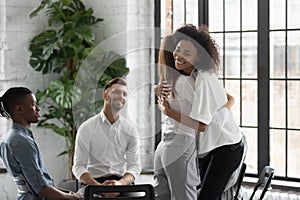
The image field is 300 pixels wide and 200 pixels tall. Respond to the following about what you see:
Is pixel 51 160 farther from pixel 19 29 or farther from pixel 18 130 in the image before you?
pixel 18 130

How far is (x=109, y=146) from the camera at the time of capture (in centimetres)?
383

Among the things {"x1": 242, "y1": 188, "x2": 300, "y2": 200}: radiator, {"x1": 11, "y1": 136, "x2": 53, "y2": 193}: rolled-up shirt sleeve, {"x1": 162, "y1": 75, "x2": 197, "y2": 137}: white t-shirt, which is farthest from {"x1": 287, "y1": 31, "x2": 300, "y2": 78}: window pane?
{"x1": 11, "y1": 136, "x2": 53, "y2": 193}: rolled-up shirt sleeve

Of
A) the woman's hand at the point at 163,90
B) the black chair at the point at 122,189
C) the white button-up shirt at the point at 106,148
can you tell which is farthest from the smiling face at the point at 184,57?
the black chair at the point at 122,189

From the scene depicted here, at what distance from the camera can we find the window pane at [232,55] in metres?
5.18

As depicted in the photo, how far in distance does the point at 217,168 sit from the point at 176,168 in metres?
0.28

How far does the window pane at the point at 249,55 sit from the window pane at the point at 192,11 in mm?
498

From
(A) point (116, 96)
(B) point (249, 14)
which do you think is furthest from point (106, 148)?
(B) point (249, 14)

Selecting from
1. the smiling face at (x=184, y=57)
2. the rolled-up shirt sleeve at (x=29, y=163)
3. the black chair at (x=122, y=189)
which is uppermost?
the smiling face at (x=184, y=57)

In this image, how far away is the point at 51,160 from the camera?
224 inches

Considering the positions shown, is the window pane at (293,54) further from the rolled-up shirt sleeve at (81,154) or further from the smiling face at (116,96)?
the rolled-up shirt sleeve at (81,154)

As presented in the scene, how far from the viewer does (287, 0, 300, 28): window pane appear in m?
4.84

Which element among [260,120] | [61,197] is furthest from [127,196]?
[260,120]

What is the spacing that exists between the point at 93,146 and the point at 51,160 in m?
1.91

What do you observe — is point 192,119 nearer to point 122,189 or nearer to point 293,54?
point 122,189
